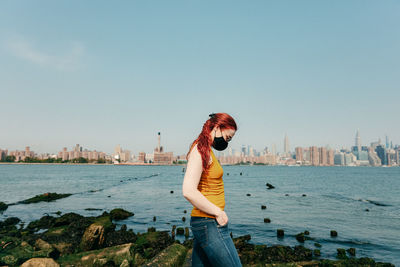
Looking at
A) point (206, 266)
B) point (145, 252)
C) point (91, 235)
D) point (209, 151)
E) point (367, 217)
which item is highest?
point (209, 151)

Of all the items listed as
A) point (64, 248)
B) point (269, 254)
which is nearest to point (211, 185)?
point (269, 254)

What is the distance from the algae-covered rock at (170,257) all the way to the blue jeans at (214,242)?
585 cm

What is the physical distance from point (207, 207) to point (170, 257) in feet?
22.6

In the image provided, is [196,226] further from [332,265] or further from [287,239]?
[287,239]

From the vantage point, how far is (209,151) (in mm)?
2758

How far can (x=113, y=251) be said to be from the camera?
1045 cm

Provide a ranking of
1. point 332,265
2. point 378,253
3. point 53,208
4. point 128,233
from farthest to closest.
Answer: point 53,208 → point 128,233 → point 378,253 → point 332,265

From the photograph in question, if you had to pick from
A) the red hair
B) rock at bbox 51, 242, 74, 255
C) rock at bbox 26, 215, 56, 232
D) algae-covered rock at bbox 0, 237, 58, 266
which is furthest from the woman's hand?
rock at bbox 26, 215, 56, 232

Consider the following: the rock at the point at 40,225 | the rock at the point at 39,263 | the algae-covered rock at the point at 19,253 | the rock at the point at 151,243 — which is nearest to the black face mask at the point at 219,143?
the rock at the point at 39,263

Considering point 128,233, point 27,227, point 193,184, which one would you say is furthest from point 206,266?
point 27,227

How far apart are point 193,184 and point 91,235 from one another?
1215 cm

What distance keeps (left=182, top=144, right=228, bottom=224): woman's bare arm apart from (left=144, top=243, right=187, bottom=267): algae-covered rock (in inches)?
241

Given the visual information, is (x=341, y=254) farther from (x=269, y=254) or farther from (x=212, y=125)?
(x=212, y=125)

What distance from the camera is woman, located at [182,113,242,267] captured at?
2623 mm
